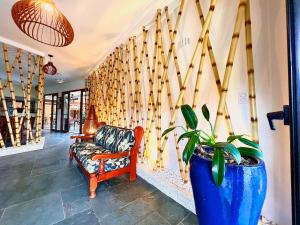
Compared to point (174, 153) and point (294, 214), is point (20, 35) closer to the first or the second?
point (174, 153)

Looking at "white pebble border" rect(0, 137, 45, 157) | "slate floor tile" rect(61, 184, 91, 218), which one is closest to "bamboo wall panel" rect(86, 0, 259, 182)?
"slate floor tile" rect(61, 184, 91, 218)

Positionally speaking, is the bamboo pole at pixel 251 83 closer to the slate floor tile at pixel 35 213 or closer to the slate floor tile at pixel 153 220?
the slate floor tile at pixel 153 220

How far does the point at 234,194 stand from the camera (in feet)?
2.34

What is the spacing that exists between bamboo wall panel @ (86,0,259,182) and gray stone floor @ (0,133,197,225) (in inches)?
17.7

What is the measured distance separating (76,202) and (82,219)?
314mm

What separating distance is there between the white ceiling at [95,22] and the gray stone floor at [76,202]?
255 cm

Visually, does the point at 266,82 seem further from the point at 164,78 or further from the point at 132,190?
the point at 132,190

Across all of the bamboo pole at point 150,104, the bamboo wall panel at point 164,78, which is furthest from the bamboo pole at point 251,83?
the bamboo pole at point 150,104

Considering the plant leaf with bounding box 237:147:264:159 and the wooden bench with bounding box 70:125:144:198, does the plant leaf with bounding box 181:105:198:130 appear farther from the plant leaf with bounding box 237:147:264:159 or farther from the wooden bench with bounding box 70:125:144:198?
the wooden bench with bounding box 70:125:144:198

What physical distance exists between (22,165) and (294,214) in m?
3.69

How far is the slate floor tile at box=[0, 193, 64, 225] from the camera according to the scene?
1.32 m

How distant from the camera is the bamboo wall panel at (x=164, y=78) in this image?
1.25 metres

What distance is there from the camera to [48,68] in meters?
3.39

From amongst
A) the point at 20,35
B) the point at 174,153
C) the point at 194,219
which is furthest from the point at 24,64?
the point at 194,219
